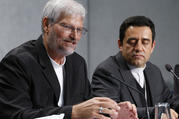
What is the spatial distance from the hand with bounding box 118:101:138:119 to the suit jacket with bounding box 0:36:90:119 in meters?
0.29

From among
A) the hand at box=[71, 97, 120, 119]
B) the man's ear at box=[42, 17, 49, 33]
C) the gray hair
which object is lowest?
the hand at box=[71, 97, 120, 119]

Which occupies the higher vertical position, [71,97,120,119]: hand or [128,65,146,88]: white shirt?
[71,97,120,119]: hand

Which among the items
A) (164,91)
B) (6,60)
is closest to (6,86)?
(6,60)

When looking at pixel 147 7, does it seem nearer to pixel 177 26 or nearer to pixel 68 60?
pixel 177 26

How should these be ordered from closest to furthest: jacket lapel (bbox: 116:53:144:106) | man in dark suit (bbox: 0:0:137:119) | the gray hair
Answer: man in dark suit (bbox: 0:0:137:119)
the gray hair
jacket lapel (bbox: 116:53:144:106)

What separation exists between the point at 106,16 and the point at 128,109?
2912 mm

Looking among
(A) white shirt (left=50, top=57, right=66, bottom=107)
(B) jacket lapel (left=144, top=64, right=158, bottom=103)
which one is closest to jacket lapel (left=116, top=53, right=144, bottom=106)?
(B) jacket lapel (left=144, top=64, right=158, bottom=103)

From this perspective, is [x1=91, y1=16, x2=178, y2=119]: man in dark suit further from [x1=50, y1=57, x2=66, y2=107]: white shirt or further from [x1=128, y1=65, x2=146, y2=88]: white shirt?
[x1=50, y1=57, x2=66, y2=107]: white shirt

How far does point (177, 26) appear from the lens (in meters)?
4.27

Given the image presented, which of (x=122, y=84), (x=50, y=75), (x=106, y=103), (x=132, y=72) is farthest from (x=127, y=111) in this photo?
(x=132, y=72)

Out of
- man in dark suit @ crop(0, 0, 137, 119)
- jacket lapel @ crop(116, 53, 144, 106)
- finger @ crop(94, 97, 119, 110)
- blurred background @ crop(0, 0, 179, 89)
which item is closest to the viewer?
finger @ crop(94, 97, 119, 110)

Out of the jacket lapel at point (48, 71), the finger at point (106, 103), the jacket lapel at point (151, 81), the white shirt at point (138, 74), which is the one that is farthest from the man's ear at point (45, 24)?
the jacket lapel at point (151, 81)

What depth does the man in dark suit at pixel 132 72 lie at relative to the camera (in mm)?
2443

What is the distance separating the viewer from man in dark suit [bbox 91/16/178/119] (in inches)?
96.2
